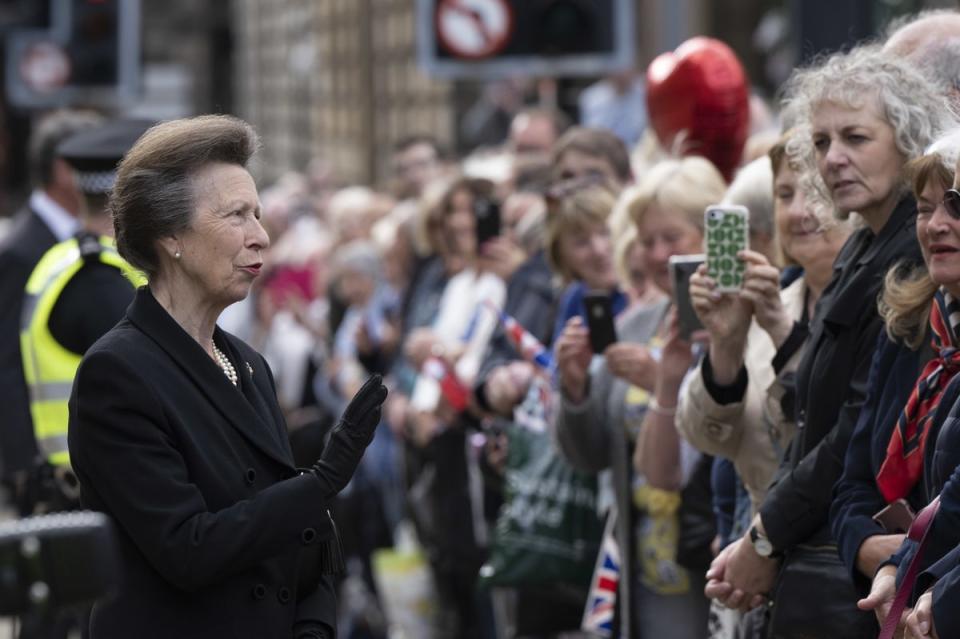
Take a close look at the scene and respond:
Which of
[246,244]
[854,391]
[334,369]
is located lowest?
[334,369]

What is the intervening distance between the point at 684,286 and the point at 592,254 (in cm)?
157

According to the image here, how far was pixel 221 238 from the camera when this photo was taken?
14.5 ft

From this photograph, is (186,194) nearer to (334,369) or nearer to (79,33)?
(334,369)

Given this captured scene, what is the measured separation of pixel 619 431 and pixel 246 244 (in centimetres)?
226

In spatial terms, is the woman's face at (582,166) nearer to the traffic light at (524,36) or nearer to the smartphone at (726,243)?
the smartphone at (726,243)

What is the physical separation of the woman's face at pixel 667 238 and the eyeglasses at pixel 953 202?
2.10m

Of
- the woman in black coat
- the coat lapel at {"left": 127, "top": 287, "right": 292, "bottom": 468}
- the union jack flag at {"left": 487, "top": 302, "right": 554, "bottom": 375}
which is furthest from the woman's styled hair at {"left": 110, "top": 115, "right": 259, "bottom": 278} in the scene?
the union jack flag at {"left": 487, "top": 302, "right": 554, "bottom": 375}

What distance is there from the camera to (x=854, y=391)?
4.71 m

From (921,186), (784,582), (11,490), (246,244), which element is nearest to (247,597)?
(246,244)

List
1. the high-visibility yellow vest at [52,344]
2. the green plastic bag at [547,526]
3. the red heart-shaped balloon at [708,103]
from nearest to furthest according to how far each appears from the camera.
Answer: the high-visibility yellow vest at [52,344] → the green plastic bag at [547,526] → the red heart-shaped balloon at [708,103]

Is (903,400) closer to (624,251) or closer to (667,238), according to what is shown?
(667,238)

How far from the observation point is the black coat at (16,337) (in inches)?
273

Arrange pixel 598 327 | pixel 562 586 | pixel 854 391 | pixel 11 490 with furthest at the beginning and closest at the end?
pixel 11 490 < pixel 562 586 < pixel 598 327 < pixel 854 391

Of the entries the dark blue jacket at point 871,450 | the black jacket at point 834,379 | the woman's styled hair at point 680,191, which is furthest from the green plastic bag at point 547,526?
the dark blue jacket at point 871,450
